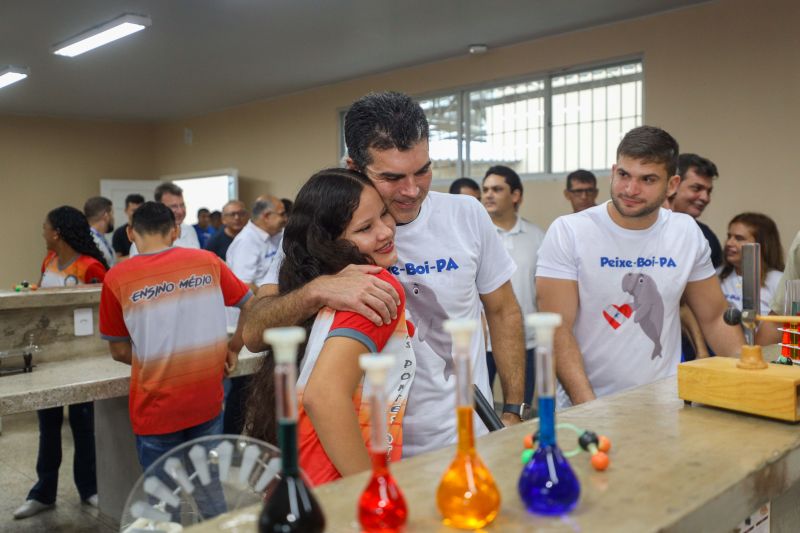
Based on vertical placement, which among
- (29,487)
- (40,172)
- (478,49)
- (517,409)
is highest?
(478,49)

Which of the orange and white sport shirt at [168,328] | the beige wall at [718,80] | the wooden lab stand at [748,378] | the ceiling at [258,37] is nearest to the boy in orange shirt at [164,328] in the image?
the orange and white sport shirt at [168,328]

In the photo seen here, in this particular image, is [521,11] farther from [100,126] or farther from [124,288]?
[100,126]

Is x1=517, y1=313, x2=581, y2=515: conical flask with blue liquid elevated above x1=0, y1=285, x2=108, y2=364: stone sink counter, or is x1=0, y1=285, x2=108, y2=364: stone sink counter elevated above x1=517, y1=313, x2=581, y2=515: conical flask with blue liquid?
x1=517, y1=313, x2=581, y2=515: conical flask with blue liquid

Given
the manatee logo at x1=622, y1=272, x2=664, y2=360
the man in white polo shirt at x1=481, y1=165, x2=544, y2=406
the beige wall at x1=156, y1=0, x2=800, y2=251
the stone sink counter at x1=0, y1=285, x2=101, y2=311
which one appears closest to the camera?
the manatee logo at x1=622, y1=272, x2=664, y2=360

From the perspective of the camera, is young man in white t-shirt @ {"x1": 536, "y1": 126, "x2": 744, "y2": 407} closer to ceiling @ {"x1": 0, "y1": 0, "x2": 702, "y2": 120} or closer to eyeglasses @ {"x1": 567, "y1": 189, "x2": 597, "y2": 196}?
eyeglasses @ {"x1": 567, "y1": 189, "x2": 597, "y2": 196}

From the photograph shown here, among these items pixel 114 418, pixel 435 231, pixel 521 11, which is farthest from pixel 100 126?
pixel 435 231

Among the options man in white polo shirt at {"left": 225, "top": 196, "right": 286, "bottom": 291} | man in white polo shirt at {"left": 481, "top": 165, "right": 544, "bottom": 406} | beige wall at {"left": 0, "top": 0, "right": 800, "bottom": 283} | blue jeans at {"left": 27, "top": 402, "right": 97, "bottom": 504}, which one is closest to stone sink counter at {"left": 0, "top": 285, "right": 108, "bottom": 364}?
blue jeans at {"left": 27, "top": 402, "right": 97, "bottom": 504}

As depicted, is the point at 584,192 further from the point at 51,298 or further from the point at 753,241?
the point at 51,298

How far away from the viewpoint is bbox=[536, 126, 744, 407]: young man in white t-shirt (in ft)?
6.70

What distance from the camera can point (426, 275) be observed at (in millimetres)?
1685

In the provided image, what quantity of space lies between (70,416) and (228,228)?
8.53ft

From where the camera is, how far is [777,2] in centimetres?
468

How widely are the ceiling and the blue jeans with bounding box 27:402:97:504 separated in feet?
9.89

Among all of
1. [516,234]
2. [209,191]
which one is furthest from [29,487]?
[209,191]
